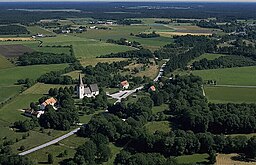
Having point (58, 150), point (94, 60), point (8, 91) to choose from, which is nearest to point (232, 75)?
point (94, 60)

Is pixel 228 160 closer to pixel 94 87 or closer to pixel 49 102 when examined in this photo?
pixel 49 102

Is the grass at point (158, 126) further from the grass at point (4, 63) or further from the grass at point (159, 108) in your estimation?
the grass at point (4, 63)

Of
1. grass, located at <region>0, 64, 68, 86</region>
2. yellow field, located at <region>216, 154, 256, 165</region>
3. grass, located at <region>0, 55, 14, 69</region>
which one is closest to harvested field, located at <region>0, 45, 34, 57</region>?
grass, located at <region>0, 55, 14, 69</region>

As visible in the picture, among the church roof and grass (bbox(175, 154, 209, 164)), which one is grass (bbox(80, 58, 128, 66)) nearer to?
the church roof

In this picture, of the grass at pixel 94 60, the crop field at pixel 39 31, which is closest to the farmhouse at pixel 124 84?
the grass at pixel 94 60

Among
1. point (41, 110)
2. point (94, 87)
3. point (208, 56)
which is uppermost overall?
point (94, 87)

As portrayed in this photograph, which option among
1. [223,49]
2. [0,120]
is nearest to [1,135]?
[0,120]
